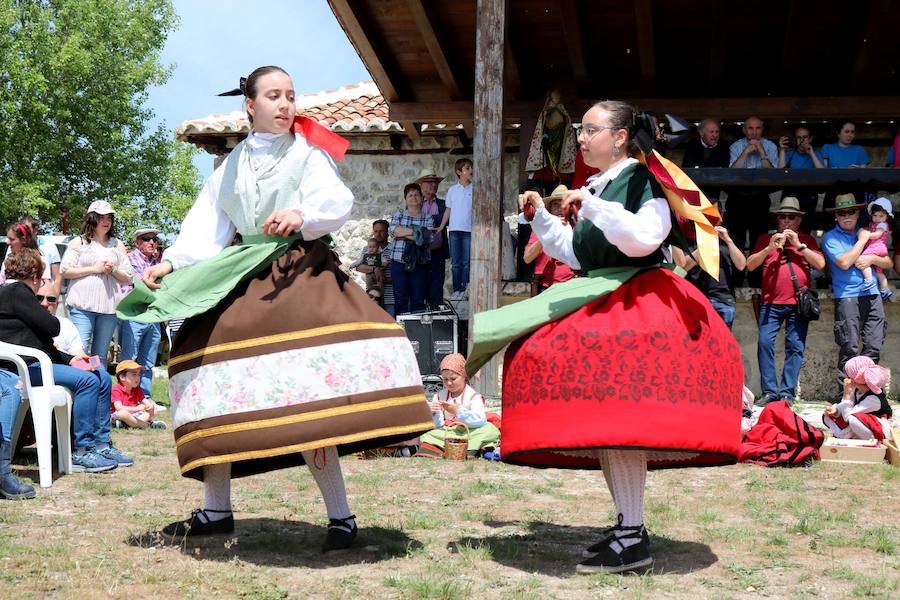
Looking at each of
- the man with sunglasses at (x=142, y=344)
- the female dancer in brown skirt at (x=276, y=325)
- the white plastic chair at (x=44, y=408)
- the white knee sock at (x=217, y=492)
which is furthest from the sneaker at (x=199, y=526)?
the man with sunglasses at (x=142, y=344)

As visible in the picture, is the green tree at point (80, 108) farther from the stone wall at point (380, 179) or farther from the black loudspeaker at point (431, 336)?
the black loudspeaker at point (431, 336)

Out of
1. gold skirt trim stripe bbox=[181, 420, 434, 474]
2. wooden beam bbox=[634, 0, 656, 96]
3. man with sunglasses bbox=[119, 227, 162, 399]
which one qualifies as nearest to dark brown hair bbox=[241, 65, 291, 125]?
gold skirt trim stripe bbox=[181, 420, 434, 474]

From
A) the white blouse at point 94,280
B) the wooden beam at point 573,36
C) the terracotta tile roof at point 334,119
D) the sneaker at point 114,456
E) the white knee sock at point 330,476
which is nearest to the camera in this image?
the white knee sock at point 330,476

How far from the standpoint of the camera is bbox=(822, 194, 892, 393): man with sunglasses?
32.5ft

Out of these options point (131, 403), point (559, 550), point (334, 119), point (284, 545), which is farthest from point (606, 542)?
point (334, 119)

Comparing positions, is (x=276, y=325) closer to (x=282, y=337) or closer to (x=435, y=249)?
(x=282, y=337)

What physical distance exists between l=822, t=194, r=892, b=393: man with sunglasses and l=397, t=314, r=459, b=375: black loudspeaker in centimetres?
371

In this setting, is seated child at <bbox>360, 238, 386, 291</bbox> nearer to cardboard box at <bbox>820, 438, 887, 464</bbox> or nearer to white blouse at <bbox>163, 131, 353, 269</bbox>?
cardboard box at <bbox>820, 438, 887, 464</bbox>

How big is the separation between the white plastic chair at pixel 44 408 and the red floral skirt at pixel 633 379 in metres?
3.15

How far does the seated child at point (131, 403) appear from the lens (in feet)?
28.5

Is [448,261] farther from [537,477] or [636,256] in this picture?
[636,256]

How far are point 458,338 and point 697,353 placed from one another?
7.59 meters

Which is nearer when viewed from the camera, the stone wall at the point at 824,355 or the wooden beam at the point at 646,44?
the wooden beam at the point at 646,44

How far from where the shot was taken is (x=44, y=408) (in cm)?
628
